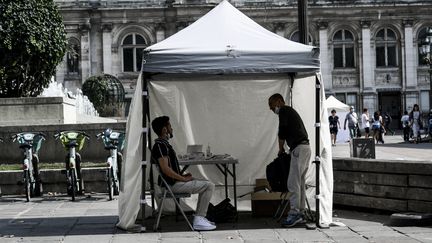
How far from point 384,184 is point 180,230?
3265 mm

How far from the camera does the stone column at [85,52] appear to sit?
5747cm

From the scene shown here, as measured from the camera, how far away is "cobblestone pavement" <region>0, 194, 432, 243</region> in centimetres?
1042

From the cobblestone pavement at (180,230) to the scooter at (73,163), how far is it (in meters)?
1.69

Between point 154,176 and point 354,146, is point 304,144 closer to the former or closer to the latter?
point 154,176

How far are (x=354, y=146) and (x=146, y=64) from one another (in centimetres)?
743

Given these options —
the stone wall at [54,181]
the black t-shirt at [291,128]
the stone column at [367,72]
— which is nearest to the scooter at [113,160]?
the stone wall at [54,181]

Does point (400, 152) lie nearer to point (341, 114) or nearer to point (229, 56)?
point (341, 114)

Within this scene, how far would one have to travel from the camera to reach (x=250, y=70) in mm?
11109

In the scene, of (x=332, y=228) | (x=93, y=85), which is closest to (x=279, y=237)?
(x=332, y=228)

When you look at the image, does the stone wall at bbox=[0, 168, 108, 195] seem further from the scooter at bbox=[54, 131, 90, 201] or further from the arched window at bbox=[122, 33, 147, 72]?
the arched window at bbox=[122, 33, 147, 72]

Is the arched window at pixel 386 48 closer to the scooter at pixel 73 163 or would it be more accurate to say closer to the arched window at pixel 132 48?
the arched window at pixel 132 48

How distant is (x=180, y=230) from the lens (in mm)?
11344

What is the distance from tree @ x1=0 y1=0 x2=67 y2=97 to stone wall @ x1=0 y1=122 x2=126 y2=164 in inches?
80.8

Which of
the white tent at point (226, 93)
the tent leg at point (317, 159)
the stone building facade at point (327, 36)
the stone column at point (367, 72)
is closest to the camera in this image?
the white tent at point (226, 93)
